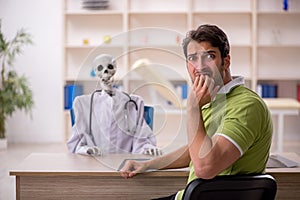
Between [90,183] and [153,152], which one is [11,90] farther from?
[90,183]

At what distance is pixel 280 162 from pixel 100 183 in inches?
33.0

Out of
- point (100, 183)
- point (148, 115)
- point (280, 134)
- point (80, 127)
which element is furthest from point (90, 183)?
point (280, 134)

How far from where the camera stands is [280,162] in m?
2.60

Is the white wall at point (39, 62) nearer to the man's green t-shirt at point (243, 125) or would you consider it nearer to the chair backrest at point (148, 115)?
the chair backrest at point (148, 115)

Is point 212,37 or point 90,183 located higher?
point 212,37

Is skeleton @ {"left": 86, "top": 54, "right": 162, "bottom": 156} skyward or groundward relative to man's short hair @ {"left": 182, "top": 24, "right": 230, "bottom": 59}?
groundward

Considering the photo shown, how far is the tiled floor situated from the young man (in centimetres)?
266

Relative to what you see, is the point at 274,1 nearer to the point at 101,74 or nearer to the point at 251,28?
the point at 251,28

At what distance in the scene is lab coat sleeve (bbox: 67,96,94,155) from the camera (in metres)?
2.94

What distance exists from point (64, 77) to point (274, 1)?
9.14ft

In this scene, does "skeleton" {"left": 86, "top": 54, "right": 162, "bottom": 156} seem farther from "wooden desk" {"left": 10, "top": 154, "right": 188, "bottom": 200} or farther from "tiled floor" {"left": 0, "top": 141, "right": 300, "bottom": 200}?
"tiled floor" {"left": 0, "top": 141, "right": 300, "bottom": 200}

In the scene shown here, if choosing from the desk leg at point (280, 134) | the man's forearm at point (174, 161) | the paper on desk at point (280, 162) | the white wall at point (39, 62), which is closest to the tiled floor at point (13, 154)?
the desk leg at point (280, 134)

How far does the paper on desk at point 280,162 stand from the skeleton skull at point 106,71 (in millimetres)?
982

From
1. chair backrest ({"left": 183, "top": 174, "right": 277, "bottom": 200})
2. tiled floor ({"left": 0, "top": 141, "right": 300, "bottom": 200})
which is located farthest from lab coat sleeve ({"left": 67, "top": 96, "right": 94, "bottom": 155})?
tiled floor ({"left": 0, "top": 141, "right": 300, "bottom": 200})
